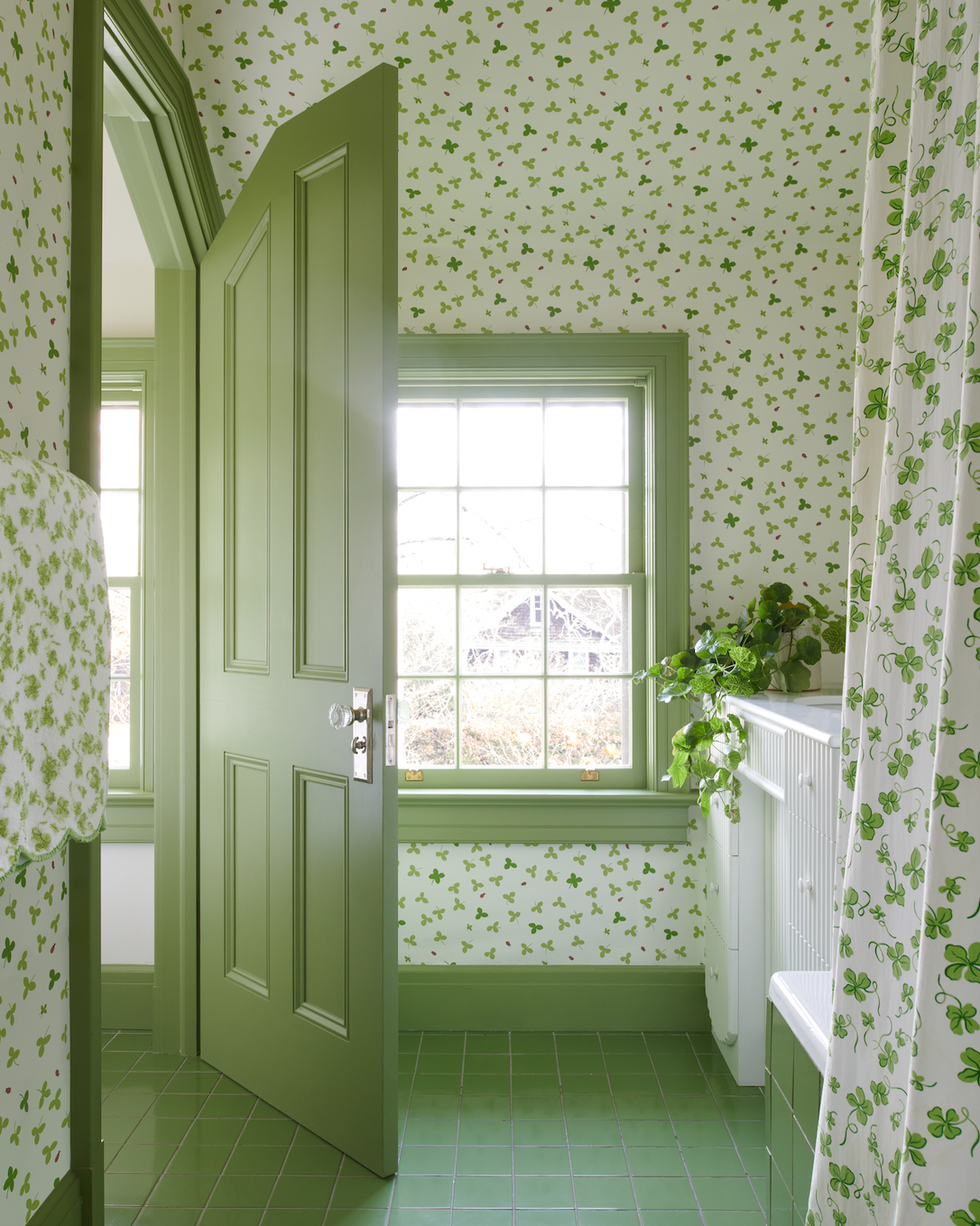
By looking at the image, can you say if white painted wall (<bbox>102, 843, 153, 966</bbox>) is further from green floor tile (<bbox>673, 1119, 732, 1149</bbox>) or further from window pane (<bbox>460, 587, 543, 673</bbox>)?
green floor tile (<bbox>673, 1119, 732, 1149</bbox>)

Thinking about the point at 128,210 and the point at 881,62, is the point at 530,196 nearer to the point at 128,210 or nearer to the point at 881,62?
the point at 128,210

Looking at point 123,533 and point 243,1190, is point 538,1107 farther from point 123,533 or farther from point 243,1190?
point 123,533

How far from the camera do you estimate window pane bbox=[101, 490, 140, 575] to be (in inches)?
115

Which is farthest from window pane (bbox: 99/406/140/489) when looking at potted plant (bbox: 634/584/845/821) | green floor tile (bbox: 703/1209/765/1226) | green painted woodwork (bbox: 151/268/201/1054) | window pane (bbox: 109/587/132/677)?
green floor tile (bbox: 703/1209/765/1226)

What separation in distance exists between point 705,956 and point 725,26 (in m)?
2.66

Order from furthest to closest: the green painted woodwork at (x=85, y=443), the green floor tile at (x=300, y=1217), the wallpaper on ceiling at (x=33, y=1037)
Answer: the green floor tile at (x=300, y=1217)
the green painted woodwork at (x=85, y=443)
the wallpaper on ceiling at (x=33, y=1037)

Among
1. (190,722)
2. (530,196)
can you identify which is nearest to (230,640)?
(190,722)

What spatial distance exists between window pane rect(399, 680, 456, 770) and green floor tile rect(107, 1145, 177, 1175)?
48.6 inches

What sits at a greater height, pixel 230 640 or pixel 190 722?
pixel 230 640

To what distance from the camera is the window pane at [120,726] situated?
290 centimetres

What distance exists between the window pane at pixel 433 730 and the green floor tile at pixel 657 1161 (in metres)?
1.24

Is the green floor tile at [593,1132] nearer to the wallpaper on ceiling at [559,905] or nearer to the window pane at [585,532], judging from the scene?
the wallpaper on ceiling at [559,905]

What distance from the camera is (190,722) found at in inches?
98.1

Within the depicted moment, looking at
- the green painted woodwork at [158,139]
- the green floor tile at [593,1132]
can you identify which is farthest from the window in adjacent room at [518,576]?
the green floor tile at [593,1132]
